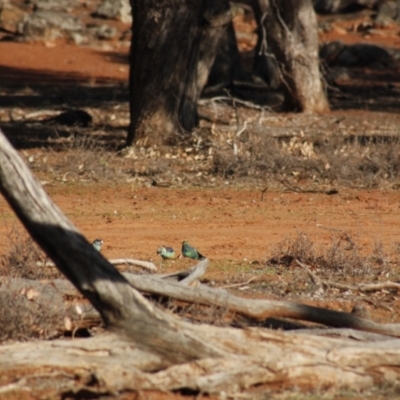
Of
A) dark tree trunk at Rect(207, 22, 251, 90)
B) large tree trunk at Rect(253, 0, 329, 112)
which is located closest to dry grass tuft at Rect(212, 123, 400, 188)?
large tree trunk at Rect(253, 0, 329, 112)

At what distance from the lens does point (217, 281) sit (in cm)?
745

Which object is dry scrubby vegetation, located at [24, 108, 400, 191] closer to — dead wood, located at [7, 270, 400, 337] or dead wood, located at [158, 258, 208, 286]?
dead wood, located at [158, 258, 208, 286]

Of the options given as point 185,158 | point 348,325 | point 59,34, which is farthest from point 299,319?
point 59,34

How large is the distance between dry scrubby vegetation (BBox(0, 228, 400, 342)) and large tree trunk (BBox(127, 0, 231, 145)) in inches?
200

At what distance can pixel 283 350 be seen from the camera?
5.37 m

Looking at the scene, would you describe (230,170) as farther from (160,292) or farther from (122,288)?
(122,288)

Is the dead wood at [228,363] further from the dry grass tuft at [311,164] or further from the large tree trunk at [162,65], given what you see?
the large tree trunk at [162,65]

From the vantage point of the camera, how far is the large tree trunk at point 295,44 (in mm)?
17547

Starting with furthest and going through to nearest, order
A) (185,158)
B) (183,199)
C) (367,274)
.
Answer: (185,158), (183,199), (367,274)

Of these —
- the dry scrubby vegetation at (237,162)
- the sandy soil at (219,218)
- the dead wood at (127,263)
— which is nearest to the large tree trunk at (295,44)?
the dry scrubby vegetation at (237,162)

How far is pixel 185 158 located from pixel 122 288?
8.69 metres

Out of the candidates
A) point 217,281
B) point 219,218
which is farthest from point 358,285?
point 219,218

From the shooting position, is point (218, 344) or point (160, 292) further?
point (160, 292)

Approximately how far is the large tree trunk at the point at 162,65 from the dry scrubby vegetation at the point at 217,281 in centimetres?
508
